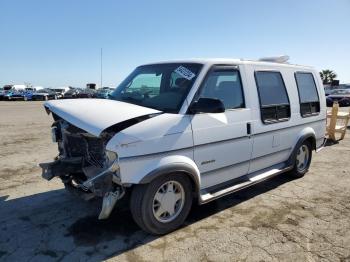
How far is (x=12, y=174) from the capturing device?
6363mm

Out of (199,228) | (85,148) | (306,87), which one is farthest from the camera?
(306,87)

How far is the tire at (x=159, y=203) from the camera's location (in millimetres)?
3698

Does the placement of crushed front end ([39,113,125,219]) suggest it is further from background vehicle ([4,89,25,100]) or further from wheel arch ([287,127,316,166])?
background vehicle ([4,89,25,100])

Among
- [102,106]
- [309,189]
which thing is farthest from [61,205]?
[309,189]

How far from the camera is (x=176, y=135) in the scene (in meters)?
3.81

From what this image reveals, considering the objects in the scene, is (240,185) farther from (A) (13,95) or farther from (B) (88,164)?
(A) (13,95)

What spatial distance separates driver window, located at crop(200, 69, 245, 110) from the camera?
432 centimetres

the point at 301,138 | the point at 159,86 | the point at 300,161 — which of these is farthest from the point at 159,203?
the point at 300,161

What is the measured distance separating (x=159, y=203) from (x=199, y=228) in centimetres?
68

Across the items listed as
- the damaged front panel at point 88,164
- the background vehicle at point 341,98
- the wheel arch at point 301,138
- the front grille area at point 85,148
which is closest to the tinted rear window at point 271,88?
the wheel arch at point 301,138

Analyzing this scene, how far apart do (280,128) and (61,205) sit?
3.54 metres

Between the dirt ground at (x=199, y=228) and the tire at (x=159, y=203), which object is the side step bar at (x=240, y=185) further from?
the dirt ground at (x=199, y=228)

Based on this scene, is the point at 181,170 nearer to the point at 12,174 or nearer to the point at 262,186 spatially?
the point at 262,186

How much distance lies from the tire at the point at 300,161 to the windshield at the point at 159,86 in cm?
289
